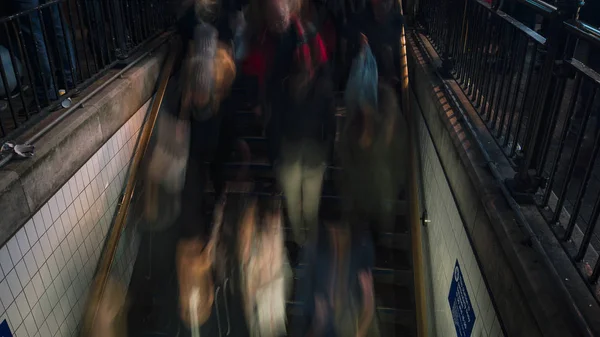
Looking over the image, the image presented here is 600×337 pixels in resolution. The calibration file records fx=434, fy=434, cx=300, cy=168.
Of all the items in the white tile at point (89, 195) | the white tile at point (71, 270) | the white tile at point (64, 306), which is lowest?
the white tile at point (64, 306)

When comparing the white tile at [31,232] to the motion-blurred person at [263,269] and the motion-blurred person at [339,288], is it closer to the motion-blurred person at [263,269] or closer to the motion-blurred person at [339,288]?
the motion-blurred person at [263,269]

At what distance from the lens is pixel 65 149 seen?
3.08 meters

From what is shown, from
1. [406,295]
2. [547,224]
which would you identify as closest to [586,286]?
[547,224]

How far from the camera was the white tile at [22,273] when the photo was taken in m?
2.64

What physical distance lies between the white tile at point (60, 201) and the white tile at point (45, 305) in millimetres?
575

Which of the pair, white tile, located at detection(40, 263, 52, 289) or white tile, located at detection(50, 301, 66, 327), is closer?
white tile, located at detection(40, 263, 52, 289)

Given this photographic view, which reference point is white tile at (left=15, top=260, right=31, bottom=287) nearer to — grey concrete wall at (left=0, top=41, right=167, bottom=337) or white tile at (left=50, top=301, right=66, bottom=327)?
grey concrete wall at (left=0, top=41, right=167, bottom=337)

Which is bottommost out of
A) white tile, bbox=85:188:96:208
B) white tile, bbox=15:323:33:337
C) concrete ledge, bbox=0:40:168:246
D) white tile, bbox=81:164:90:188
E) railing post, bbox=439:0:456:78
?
white tile, bbox=15:323:33:337

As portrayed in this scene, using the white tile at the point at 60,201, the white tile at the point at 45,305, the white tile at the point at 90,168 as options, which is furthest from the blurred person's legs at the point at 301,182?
the white tile at the point at 45,305

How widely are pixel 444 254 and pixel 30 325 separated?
2883 mm

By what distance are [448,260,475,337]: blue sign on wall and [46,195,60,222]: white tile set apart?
9.16ft

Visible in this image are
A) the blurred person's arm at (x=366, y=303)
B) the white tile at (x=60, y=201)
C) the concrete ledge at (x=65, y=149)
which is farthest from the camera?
the blurred person's arm at (x=366, y=303)

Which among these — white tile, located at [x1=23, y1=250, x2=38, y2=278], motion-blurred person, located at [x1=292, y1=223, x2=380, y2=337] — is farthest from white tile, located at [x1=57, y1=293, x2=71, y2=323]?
motion-blurred person, located at [x1=292, y1=223, x2=380, y2=337]

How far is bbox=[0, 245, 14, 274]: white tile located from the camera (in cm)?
247
